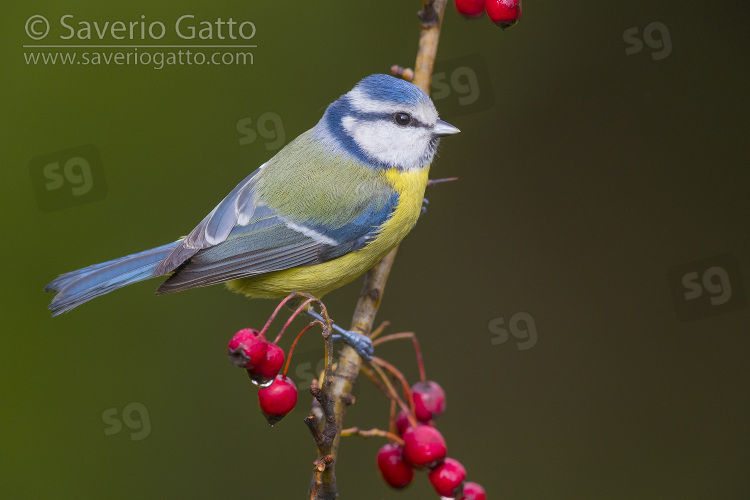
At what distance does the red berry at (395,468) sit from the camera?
172 cm

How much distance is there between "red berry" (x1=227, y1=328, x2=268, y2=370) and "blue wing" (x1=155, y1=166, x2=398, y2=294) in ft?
Answer: 1.69

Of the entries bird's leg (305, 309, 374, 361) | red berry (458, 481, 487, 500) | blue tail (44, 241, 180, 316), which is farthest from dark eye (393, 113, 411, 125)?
red berry (458, 481, 487, 500)

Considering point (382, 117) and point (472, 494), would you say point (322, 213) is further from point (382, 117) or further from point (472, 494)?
point (472, 494)

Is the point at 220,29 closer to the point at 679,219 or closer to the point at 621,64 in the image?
the point at 621,64

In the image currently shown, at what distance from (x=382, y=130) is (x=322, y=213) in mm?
263

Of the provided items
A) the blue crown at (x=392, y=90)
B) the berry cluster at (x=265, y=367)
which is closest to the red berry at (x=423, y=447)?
the berry cluster at (x=265, y=367)

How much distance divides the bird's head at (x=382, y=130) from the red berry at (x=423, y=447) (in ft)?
2.16

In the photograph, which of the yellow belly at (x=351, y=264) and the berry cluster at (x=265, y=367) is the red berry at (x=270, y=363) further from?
the yellow belly at (x=351, y=264)

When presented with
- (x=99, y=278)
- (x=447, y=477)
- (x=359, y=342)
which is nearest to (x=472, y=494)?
(x=447, y=477)

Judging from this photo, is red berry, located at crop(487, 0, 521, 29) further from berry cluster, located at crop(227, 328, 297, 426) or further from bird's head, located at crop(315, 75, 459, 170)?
berry cluster, located at crop(227, 328, 297, 426)

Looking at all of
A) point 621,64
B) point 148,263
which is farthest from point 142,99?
point 621,64

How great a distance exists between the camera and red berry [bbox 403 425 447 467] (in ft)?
5.42

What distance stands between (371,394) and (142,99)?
1.32 meters

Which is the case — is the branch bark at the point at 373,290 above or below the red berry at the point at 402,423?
above
